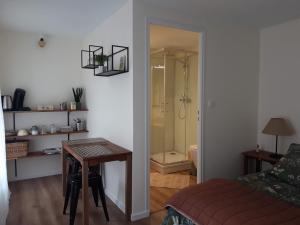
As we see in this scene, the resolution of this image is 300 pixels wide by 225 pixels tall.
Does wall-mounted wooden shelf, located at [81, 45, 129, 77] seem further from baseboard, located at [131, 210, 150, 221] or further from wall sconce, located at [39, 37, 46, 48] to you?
baseboard, located at [131, 210, 150, 221]

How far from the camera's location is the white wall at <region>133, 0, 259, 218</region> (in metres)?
2.65

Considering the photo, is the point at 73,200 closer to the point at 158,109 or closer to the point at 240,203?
the point at 240,203

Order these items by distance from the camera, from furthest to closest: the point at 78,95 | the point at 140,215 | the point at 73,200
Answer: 1. the point at 78,95
2. the point at 140,215
3. the point at 73,200

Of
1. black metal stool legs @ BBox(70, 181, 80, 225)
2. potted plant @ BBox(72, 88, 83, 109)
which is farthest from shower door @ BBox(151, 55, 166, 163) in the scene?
black metal stool legs @ BBox(70, 181, 80, 225)

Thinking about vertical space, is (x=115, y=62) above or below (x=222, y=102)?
above

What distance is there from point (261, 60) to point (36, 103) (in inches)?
139

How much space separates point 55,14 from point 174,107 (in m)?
2.97

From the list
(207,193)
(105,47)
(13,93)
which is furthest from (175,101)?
(207,193)

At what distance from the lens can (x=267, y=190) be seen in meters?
2.13

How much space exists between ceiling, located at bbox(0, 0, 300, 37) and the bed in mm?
1736

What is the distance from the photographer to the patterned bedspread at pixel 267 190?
1.90 metres

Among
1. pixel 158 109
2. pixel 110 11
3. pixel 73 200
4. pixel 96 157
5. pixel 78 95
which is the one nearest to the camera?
pixel 96 157

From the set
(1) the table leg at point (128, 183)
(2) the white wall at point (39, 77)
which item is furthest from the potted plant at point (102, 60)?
(2) the white wall at point (39, 77)

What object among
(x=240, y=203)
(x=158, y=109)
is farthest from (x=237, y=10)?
(x=158, y=109)
